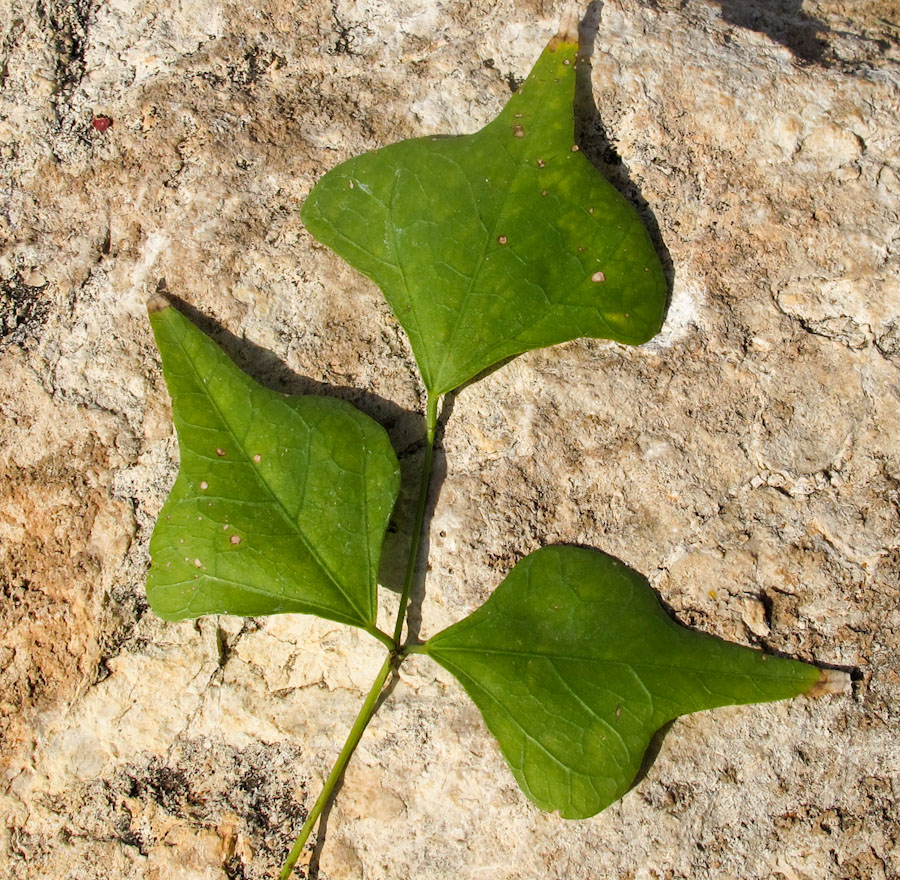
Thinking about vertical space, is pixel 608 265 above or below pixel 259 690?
above

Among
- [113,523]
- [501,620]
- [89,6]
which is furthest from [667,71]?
[113,523]

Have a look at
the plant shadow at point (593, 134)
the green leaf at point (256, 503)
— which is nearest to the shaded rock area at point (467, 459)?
the plant shadow at point (593, 134)

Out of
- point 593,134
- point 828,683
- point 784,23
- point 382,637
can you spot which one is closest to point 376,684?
point 382,637

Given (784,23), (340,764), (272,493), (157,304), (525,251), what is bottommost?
(340,764)

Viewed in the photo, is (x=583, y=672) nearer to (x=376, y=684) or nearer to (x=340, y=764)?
(x=376, y=684)

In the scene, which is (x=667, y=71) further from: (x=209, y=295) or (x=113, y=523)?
(x=113, y=523)

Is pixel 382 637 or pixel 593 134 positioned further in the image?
pixel 593 134
